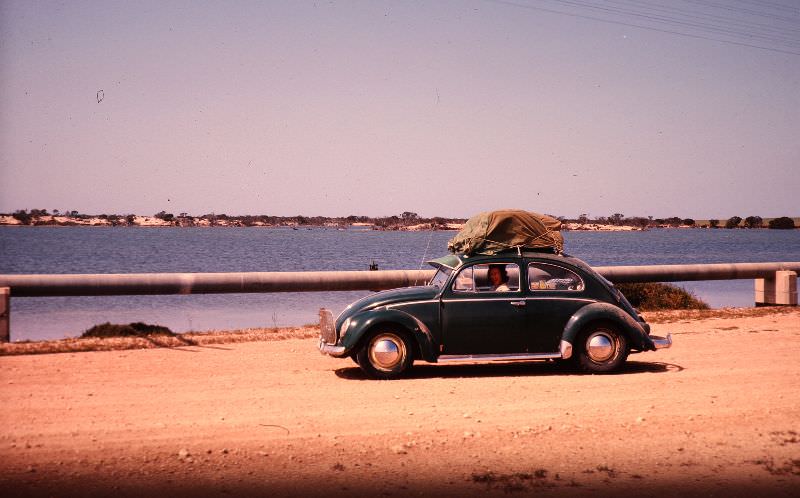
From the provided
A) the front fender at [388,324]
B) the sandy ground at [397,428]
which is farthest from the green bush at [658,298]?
the front fender at [388,324]

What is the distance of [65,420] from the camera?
7605 millimetres

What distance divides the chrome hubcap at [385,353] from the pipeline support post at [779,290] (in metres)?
11.5

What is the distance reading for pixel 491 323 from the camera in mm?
9914

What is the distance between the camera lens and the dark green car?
9773 millimetres

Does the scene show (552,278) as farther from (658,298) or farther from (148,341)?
(658,298)

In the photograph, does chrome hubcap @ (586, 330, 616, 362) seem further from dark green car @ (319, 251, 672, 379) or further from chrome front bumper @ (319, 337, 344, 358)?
chrome front bumper @ (319, 337, 344, 358)

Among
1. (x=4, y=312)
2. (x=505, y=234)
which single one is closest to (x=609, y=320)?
(x=505, y=234)

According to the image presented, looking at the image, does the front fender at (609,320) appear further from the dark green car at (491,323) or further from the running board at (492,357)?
the running board at (492,357)

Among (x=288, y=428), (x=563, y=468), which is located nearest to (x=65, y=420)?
(x=288, y=428)

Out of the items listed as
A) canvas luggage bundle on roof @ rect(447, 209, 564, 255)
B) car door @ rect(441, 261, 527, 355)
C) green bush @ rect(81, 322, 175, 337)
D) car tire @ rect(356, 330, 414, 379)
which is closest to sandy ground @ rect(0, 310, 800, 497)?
car tire @ rect(356, 330, 414, 379)

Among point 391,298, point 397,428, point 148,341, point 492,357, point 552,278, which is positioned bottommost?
point 397,428

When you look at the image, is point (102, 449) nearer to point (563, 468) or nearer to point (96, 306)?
point (563, 468)

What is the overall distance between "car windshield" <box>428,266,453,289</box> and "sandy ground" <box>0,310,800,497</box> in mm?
1108

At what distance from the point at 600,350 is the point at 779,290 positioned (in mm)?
9898
